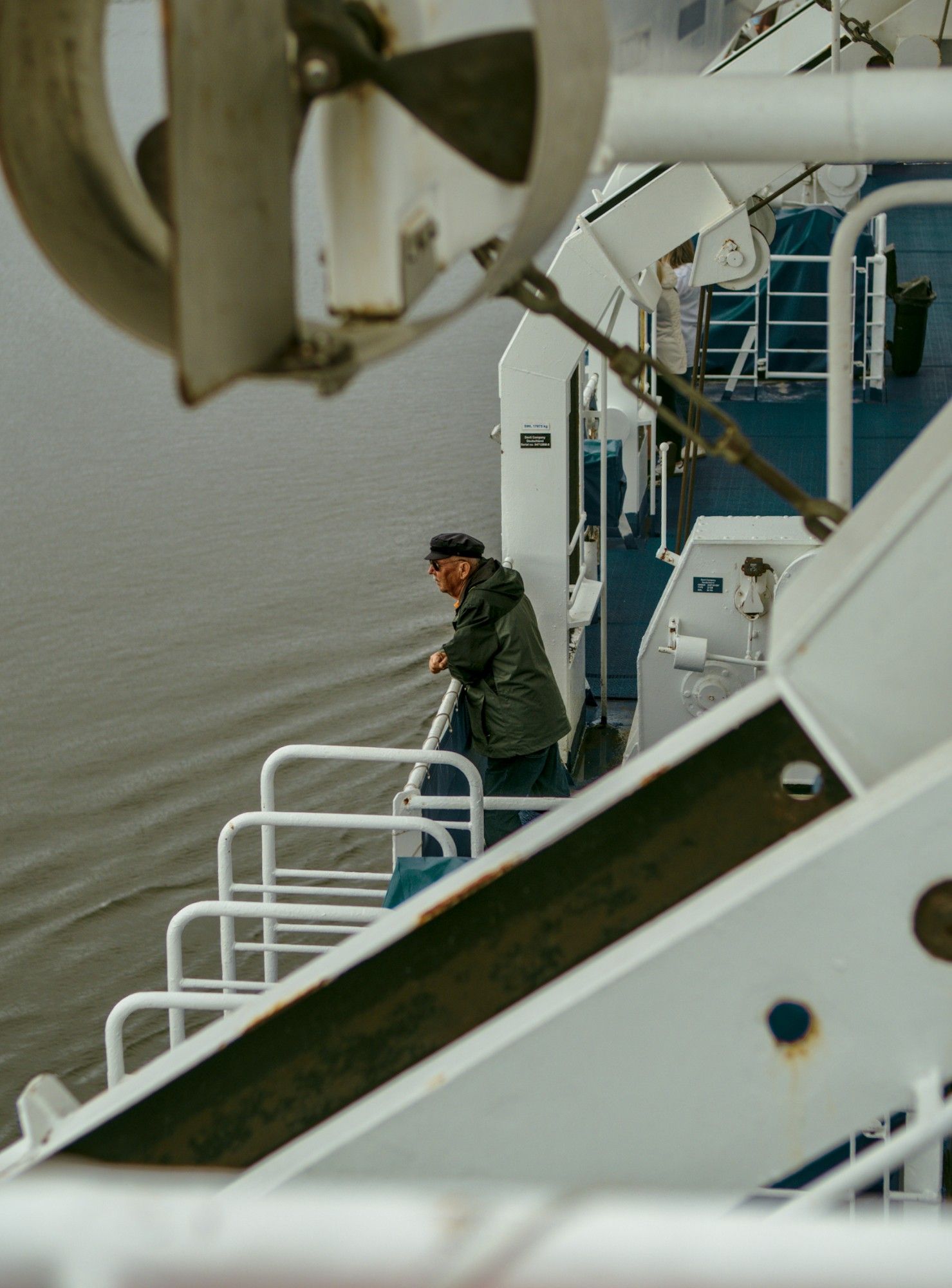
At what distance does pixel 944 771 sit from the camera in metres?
1.51

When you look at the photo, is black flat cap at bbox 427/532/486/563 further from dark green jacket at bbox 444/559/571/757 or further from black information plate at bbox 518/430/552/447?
black information plate at bbox 518/430/552/447

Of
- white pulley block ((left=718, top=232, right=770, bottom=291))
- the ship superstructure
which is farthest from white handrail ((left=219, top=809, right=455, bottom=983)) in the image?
white pulley block ((left=718, top=232, right=770, bottom=291))

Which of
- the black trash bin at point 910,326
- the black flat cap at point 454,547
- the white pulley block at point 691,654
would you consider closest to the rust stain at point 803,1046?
the black flat cap at point 454,547

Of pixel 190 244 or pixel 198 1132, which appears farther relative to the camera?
pixel 198 1132

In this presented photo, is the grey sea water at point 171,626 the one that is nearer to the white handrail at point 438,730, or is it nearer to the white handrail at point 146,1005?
the white handrail at point 146,1005

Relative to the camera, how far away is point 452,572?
22.0ft

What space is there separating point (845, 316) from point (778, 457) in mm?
10425

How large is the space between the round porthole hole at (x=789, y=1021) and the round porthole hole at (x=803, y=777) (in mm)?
259

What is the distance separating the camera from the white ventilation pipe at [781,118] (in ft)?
6.35

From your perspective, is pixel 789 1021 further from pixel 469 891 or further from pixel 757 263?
pixel 757 263

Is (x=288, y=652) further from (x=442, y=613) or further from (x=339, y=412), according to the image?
(x=339, y=412)

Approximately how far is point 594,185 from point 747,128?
36.1ft

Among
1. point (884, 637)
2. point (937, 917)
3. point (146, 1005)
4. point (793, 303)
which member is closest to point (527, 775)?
point (146, 1005)

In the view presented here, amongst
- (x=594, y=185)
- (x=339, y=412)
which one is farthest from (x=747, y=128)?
(x=339, y=412)
